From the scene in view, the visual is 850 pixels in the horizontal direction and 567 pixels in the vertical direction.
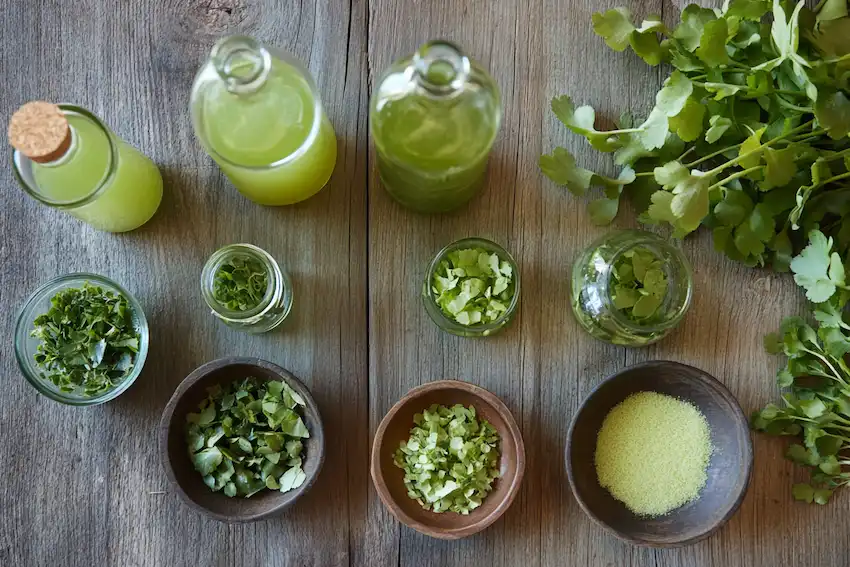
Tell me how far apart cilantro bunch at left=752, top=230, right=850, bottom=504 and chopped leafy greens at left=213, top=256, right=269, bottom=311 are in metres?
0.90

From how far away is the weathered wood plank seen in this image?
1.26 metres

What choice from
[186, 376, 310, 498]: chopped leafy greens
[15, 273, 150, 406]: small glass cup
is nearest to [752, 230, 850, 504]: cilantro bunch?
[186, 376, 310, 498]: chopped leafy greens

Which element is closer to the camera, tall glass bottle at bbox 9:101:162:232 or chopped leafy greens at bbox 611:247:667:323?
tall glass bottle at bbox 9:101:162:232

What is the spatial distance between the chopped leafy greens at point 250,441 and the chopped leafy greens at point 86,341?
0.16 metres

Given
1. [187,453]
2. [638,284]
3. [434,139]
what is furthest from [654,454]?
[187,453]

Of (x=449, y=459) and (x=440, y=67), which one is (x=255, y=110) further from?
(x=449, y=459)

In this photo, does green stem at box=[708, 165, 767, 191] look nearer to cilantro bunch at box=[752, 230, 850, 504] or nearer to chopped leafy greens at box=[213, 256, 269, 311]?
cilantro bunch at box=[752, 230, 850, 504]

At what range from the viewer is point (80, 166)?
1100 mm

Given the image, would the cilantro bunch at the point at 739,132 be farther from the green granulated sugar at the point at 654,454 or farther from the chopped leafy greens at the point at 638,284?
the green granulated sugar at the point at 654,454

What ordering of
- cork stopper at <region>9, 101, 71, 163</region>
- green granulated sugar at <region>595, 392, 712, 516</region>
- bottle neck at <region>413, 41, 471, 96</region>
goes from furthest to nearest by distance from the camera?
green granulated sugar at <region>595, 392, 712, 516</region> < cork stopper at <region>9, 101, 71, 163</region> < bottle neck at <region>413, 41, 471, 96</region>

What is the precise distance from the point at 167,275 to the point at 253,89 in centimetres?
47

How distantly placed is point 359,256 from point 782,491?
2.88ft

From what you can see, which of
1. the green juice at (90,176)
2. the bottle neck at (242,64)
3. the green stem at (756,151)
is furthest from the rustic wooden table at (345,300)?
the bottle neck at (242,64)

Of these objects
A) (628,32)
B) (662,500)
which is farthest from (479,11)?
(662,500)
